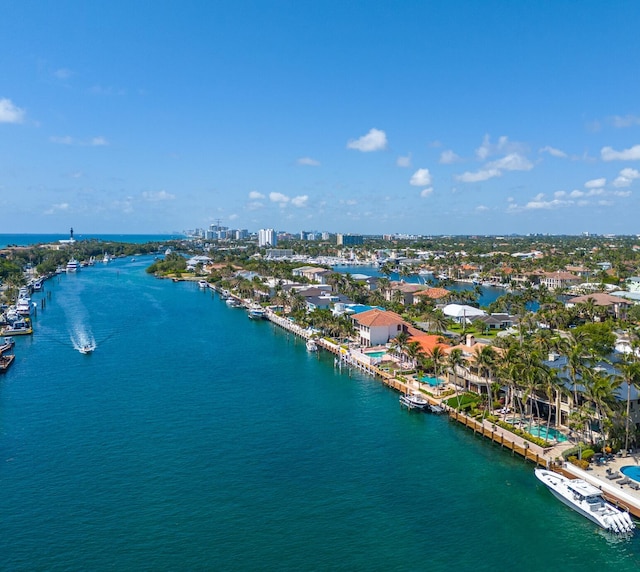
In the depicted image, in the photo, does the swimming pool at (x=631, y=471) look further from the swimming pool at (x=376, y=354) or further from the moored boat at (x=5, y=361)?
the moored boat at (x=5, y=361)

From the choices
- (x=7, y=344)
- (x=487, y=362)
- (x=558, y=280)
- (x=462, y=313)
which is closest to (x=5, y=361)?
(x=7, y=344)

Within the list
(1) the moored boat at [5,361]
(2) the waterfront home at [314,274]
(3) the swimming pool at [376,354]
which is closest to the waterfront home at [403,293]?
(2) the waterfront home at [314,274]

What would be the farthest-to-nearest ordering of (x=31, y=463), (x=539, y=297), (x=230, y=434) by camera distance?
(x=539, y=297) → (x=230, y=434) → (x=31, y=463)

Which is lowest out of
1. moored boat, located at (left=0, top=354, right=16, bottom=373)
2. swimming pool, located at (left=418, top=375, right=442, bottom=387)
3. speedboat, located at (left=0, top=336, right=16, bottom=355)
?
swimming pool, located at (left=418, top=375, right=442, bottom=387)

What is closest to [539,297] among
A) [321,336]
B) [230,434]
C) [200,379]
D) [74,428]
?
[321,336]

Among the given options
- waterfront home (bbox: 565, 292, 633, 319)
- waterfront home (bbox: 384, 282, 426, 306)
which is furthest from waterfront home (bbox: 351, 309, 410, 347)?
waterfront home (bbox: 565, 292, 633, 319)

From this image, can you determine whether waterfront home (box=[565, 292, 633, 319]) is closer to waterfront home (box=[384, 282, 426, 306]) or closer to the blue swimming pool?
waterfront home (box=[384, 282, 426, 306])

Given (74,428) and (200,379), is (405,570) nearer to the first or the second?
(74,428)
